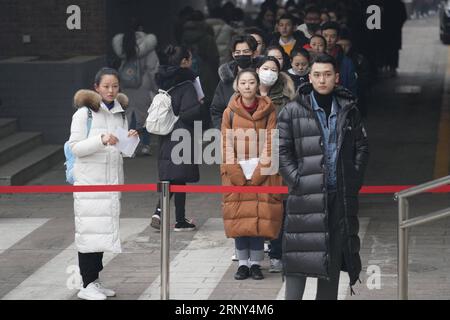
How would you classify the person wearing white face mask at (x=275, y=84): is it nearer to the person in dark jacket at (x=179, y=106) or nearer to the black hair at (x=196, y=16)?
the person in dark jacket at (x=179, y=106)

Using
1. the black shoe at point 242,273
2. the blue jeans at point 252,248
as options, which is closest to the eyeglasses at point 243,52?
the blue jeans at point 252,248

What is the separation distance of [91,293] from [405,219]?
261 cm

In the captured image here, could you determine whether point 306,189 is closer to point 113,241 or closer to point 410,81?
point 113,241

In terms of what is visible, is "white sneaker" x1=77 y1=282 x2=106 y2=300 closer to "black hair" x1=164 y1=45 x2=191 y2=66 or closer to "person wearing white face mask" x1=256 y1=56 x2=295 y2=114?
"person wearing white face mask" x1=256 y1=56 x2=295 y2=114

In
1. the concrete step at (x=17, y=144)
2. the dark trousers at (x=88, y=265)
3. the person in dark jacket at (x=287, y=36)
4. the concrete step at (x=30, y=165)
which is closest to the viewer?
the dark trousers at (x=88, y=265)

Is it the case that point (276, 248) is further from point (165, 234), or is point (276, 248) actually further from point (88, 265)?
point (88, 265)

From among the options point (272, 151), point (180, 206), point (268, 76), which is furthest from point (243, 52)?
point (180, 206)

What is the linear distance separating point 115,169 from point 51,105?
25.8ft

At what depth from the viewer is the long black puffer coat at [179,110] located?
39.9 ft

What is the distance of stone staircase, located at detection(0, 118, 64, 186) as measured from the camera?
1509 cm

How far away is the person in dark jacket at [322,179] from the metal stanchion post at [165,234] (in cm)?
118

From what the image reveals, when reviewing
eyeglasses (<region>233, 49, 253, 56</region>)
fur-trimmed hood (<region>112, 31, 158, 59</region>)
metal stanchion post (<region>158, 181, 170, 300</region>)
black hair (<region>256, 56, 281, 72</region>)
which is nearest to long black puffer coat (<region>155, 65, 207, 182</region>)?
eyeglasses (<region>233, 49, 253, 56</region>)

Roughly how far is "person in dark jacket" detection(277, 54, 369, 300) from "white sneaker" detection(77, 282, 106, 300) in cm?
181
